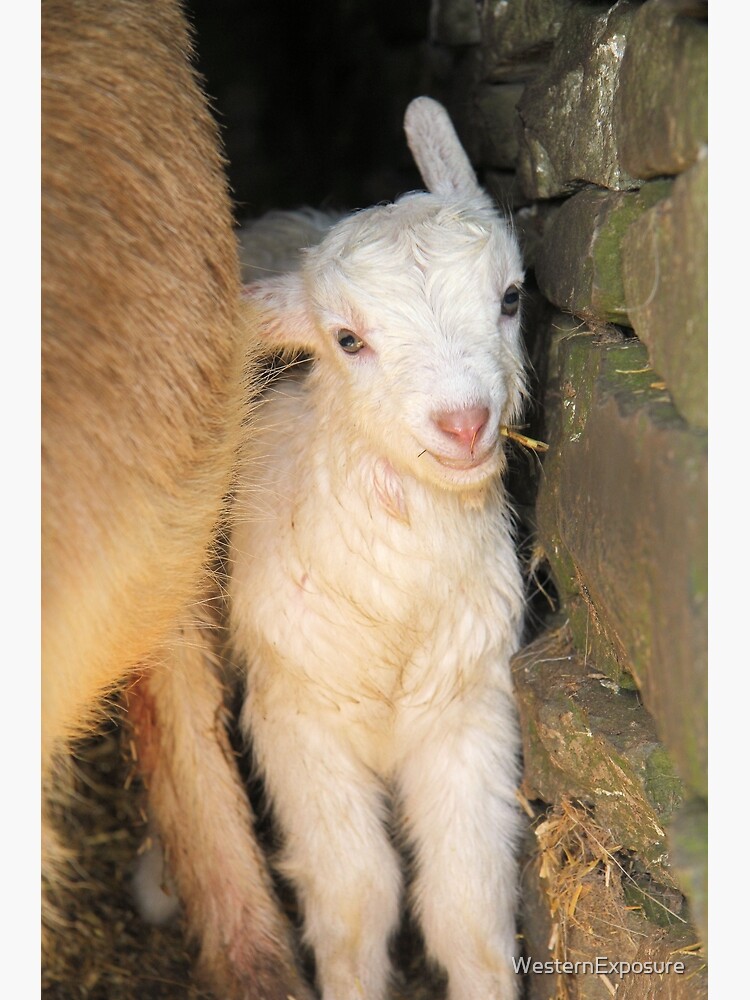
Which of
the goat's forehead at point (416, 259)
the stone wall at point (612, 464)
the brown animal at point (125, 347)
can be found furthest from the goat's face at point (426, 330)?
the brown animal at point (125, 347)

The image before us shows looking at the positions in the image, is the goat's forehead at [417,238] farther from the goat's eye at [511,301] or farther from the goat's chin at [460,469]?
the goat's chin at [460,469]

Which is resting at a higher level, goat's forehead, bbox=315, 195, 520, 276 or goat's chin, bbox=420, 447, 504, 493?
goat's forehead, bbox=315, 195, 520, 276

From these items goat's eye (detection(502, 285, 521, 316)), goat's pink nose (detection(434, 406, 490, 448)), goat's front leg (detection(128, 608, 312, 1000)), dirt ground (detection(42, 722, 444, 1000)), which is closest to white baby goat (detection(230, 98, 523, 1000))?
goat's eye (detection(502, 285, 521, 316))

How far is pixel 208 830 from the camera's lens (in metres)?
3.05

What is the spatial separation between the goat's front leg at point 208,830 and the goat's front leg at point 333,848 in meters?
0.14

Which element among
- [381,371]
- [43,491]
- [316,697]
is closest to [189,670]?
[316,697]

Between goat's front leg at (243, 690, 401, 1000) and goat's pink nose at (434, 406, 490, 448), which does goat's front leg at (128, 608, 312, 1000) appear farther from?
goat's pink nose at (434, 406, 490, 448)

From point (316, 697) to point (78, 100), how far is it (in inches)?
61.8

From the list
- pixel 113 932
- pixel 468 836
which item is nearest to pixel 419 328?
pixel 468 836

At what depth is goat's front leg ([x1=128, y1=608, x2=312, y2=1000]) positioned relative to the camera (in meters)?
3.03

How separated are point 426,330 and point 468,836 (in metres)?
1.35

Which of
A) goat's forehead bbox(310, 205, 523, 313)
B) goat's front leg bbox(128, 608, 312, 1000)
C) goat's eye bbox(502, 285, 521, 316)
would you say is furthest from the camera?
goat's front leg bbox(128, 608, 312, 1000)

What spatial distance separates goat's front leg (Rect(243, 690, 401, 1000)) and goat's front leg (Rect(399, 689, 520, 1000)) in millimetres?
121

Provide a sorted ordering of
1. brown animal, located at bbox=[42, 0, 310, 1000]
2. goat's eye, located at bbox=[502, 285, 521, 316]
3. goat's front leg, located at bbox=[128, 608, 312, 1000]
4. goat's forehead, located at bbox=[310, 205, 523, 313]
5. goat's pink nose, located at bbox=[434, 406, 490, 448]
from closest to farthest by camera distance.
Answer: brown animal, located at bbox=[42, 0, 310, 1000] → goat's pink nose, located at bbox=[434, 406, 490, 448] → goat's forehead, located at bbox=[310, 205, 523, 313] → goat's eye, located at bbox=[502, 285, 521, 316] → goat's front leg, located at bbox=[128, 608, 312, 1000]
